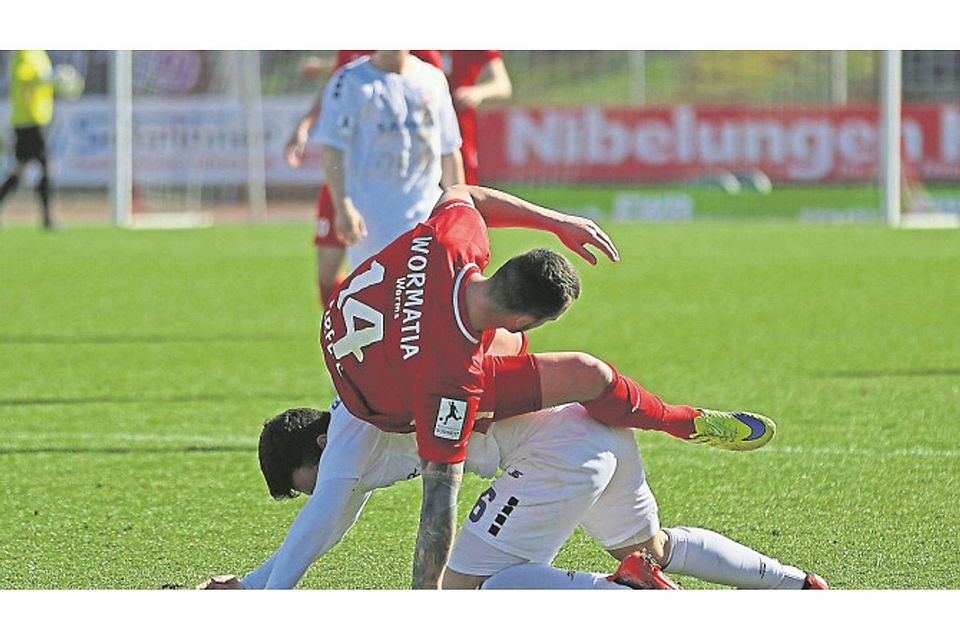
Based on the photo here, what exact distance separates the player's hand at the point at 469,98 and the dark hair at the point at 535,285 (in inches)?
156

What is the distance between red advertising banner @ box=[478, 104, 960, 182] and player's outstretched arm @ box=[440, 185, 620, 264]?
17.3 m

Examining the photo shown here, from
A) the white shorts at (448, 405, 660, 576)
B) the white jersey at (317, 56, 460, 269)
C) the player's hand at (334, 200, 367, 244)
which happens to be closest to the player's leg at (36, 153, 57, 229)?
the white jersey at (317, 56, 460, 269)

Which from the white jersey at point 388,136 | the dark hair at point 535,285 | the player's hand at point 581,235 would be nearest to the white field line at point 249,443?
the white jersey at point 388,136

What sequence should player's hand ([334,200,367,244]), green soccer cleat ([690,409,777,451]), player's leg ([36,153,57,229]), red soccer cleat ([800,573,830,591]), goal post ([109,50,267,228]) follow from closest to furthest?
red soccer cleat ([800,573,830,591]) → green soccer cleat ([690,409,777,451]) → player's hand ([334,200,367,244]) → player's leg ([36,153,57,229]) → goal post ([109,50,267,228])

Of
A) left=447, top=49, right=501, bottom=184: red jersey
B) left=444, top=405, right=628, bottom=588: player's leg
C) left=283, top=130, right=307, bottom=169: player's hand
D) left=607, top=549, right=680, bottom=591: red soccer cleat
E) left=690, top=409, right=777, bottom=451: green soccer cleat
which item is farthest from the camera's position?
left=283, top=130, right=307, bottom=169: player's hand

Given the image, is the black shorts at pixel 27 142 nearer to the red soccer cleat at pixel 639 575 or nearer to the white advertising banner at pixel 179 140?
the white advertising banner at pixel 179 140

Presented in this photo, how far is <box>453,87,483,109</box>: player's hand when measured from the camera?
304 inches

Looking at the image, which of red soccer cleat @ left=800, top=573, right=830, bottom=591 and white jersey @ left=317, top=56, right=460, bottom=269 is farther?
white jersey @ left=317, top=56, right=460, bottom=269

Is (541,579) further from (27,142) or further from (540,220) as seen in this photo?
(27,142)

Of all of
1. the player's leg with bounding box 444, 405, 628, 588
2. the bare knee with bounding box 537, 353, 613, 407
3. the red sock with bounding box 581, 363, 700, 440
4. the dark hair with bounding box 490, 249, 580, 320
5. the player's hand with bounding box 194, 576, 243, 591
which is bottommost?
the player's hand with bounding box 194, 576, 243, 591

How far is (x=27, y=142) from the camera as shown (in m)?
19.2

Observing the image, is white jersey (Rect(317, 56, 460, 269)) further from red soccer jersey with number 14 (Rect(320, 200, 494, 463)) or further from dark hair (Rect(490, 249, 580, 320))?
dark hair (Rect(490, 249, 580, 320))

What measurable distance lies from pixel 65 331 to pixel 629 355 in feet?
12.4

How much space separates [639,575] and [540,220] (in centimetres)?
101
